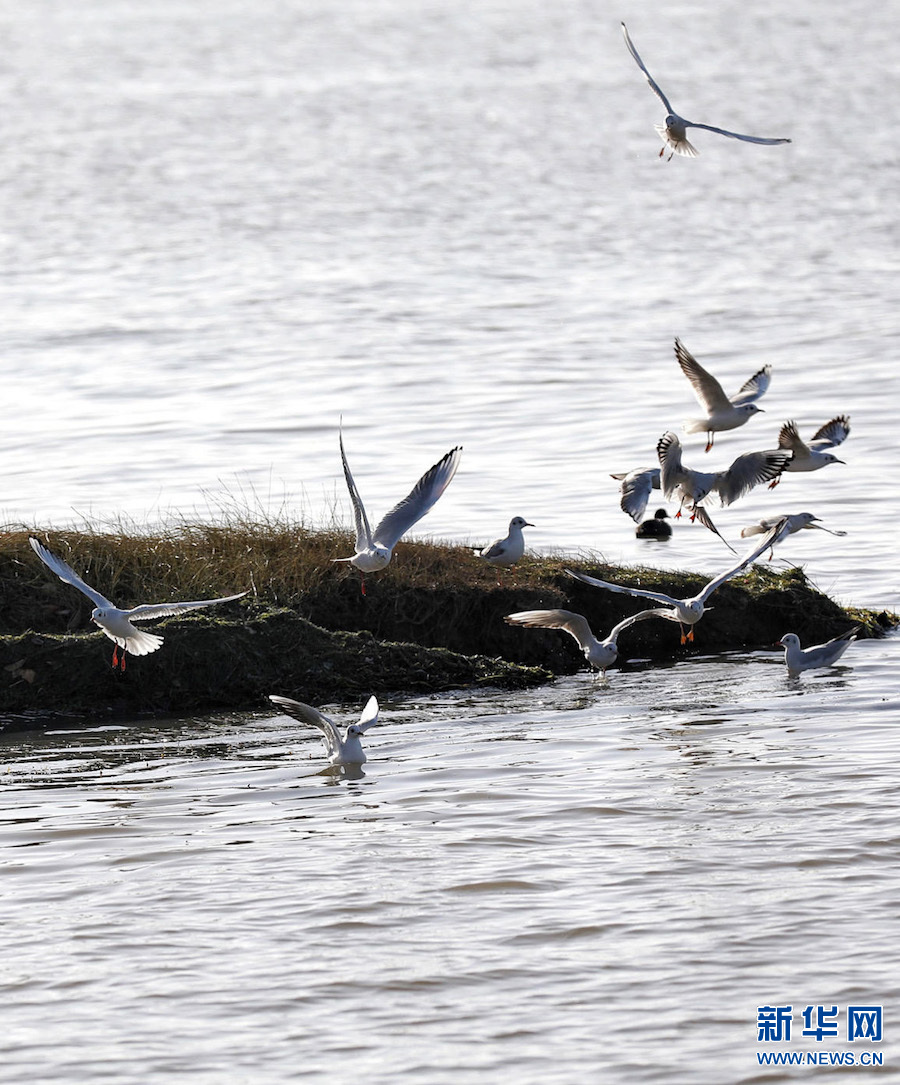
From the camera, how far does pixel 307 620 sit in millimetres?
12797

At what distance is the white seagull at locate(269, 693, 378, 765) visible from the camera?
35.1 feet

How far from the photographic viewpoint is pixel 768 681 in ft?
42.9

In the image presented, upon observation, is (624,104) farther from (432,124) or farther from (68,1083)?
(68,1083)

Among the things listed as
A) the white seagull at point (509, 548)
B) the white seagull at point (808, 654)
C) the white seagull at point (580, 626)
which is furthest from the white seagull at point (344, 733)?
the white seagull at point (808, 654)

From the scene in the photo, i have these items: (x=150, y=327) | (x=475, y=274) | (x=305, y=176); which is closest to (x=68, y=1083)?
(x=150, y=327)

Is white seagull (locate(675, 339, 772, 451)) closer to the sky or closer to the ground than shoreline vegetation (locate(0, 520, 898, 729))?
closer to the sky

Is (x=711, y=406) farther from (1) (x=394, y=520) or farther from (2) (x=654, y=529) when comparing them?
(2) (x=654, y=529)

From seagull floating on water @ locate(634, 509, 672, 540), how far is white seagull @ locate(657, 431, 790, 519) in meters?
3.40

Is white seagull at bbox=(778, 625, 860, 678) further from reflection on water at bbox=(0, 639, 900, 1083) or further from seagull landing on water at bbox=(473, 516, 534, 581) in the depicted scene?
seagull landing on water at bbox=(473, 516, 534, 581)

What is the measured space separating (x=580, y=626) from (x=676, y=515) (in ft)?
4.50

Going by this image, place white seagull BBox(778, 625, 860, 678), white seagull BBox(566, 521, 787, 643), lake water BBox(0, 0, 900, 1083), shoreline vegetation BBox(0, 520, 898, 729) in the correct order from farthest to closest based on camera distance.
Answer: white seagull BBox(778, 625, 860, 678)
white seagull BBox(566, 521, 787, 643)
shoreline vegetation BBox(0, 520, 898, 729)
lake water BBox(0, 0, 900, 1083)

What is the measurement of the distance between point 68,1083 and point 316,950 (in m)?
1.56

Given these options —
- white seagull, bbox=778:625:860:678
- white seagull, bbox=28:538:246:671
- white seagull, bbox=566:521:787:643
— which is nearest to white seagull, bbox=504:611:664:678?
white seagull, bbox=566:521:787:643

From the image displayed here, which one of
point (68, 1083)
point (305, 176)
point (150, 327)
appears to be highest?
point (305, 176)
